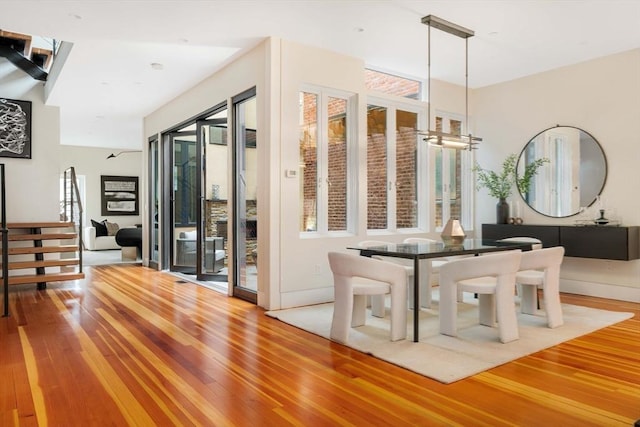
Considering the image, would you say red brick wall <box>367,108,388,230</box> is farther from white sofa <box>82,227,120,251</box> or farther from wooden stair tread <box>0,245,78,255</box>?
white sofa <box>82,227,120,251</box>

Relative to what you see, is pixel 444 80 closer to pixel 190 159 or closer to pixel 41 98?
pixel 190 159

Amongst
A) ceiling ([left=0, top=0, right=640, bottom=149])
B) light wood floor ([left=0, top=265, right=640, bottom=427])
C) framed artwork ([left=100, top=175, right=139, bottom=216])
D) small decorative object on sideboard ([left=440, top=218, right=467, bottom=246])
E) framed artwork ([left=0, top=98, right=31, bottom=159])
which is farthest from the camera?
framed artwork ([left=100, top=175, right=139, bottom=216])

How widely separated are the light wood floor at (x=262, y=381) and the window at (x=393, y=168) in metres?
2.32

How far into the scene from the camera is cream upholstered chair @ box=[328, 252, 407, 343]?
3.39 meters

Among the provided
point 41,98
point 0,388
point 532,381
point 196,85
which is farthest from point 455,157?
point 41,98

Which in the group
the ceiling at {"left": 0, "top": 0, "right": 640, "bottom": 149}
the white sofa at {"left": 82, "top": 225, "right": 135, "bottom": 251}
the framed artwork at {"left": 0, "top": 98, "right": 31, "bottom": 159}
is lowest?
the white sofa at {"left": 82, "top": 225, "right": 135, "bottom": 251}

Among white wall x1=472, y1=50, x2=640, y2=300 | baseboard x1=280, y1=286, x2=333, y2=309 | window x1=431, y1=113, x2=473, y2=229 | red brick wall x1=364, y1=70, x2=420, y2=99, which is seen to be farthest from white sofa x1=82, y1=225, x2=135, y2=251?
white wall x1=472, y1=50, x2=640, y2=300

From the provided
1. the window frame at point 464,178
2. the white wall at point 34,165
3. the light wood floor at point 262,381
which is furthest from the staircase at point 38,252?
the window frame at point 464,178

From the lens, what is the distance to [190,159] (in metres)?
7.53

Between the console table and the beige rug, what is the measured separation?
79 centimetres

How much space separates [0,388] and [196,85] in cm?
474

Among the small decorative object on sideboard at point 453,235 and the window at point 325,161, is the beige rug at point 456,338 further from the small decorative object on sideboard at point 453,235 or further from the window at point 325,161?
the window at point 325,161

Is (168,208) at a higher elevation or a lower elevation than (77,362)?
higher

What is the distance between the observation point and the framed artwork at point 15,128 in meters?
6.74
